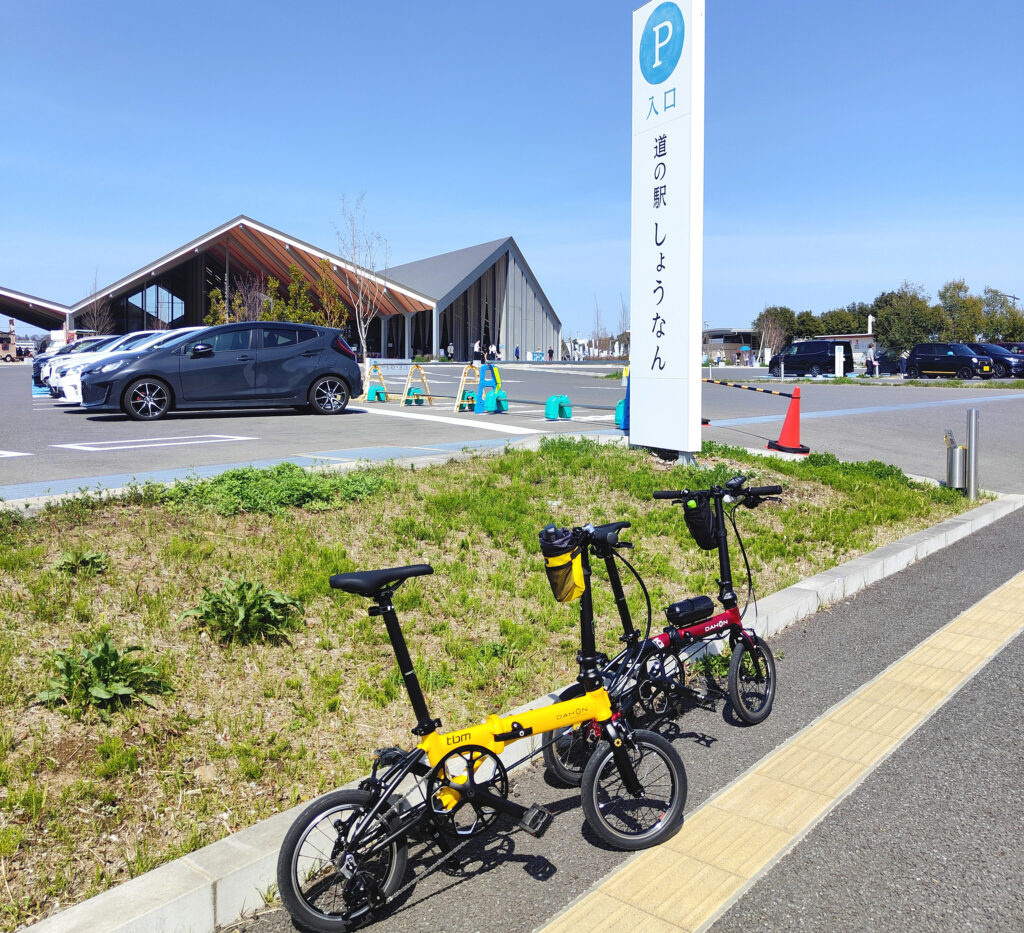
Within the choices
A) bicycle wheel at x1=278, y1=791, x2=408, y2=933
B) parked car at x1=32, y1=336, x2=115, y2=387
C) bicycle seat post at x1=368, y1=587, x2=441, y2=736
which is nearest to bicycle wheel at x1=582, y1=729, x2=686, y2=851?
bicycle seat post at x1=368, y1=587, x2=441, y2=736

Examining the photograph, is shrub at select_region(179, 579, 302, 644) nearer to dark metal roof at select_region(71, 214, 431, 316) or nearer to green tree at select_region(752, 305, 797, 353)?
dark metal roof at select_region(71, 214, 431, 316)

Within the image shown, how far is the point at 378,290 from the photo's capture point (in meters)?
46.2

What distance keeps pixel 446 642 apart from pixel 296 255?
4262 cm

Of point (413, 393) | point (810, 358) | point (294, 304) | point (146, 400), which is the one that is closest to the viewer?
point (146, 400)

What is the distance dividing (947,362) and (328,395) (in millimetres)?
30869

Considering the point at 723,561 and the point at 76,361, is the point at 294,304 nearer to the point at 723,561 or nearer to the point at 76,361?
the point at 76,361

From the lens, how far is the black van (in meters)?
38.7

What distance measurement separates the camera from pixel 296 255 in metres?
44.4

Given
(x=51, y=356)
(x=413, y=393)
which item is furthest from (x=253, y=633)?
(x=51, y=356)

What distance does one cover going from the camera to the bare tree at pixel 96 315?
4925 centimetres

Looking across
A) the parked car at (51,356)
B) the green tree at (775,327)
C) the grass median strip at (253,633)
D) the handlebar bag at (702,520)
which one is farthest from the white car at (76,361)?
the green tree at (775,327)

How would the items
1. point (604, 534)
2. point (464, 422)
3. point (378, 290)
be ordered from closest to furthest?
point (604, 534)
point (464, 422)
point (378, 290)

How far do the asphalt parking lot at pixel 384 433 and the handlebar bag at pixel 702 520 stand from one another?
4.72m

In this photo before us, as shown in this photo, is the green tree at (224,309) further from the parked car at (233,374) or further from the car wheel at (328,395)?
the parked car at (233,374)
